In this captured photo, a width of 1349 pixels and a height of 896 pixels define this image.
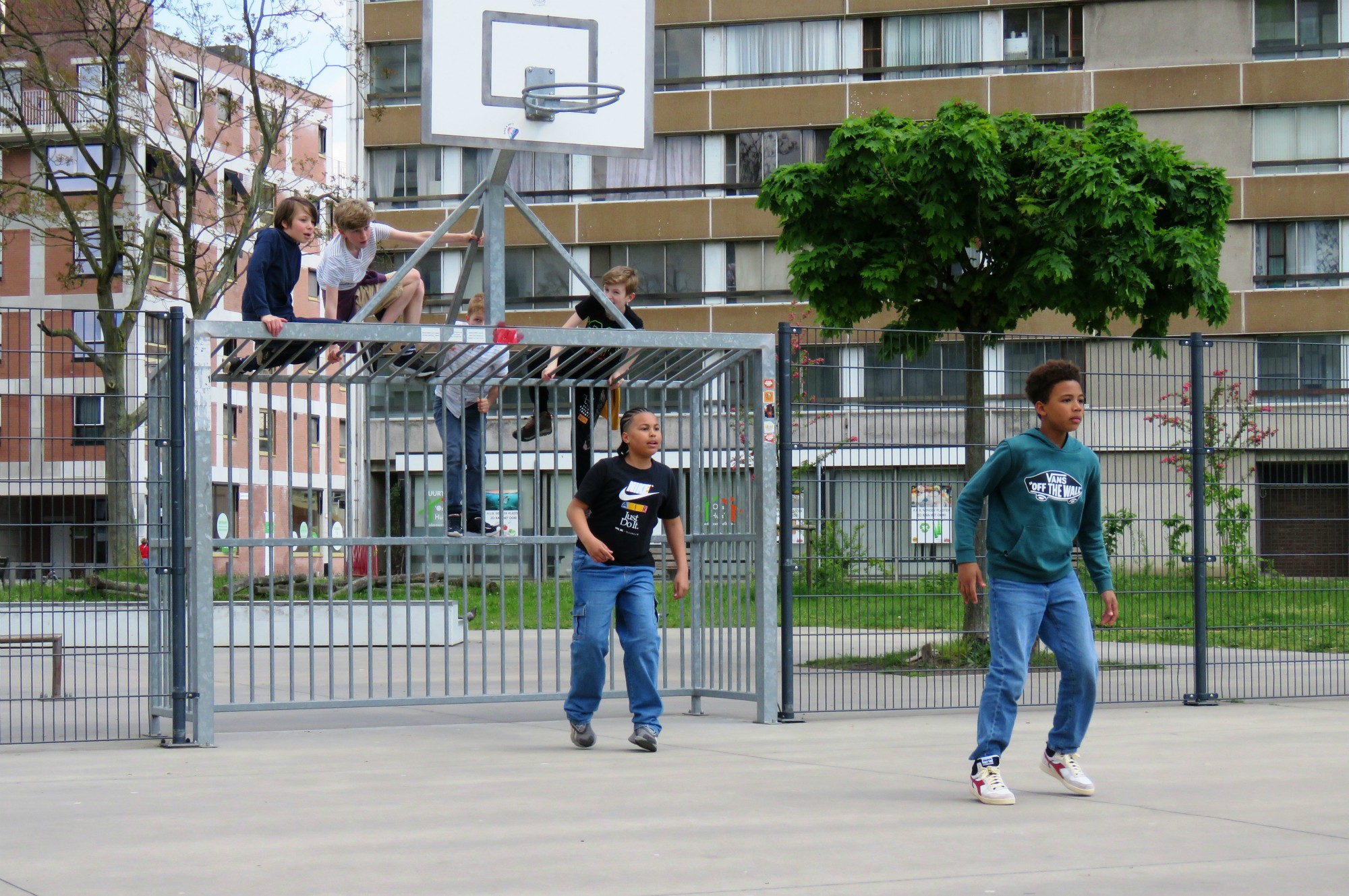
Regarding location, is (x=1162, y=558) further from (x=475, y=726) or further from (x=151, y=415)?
(x=151, y=415)

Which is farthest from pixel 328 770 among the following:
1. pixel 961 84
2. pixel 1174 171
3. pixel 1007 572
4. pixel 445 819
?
pixel 961 84

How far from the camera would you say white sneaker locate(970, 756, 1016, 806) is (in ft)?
21.6

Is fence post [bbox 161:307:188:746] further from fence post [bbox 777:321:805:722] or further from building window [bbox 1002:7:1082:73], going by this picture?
building window [bbox 1002:7:1082:73]

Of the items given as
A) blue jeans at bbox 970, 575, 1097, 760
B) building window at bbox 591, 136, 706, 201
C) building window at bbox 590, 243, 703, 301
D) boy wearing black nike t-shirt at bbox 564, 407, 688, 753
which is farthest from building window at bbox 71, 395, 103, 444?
building window at bbox 591, 136, 706, 201

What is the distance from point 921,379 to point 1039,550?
3.46 m

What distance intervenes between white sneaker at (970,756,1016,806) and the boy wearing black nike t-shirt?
2279 mm

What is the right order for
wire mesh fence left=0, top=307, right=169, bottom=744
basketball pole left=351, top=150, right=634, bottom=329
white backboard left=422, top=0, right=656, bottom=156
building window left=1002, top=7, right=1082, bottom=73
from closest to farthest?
1. wire mesh fence left=0, top=307, right=169, bottom=744
2. basketball pole left=351, top=150, right=634, bottom=329
3. white backboard left=422, top=0, right=656, bottom=156
4. building window left=1002, top=7, right=1082, bottom=73

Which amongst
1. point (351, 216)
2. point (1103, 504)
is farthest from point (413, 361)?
point (1103, 504)

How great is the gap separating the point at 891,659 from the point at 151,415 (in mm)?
5449

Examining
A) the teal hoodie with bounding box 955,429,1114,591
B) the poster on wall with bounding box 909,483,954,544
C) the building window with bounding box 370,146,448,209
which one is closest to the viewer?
the teal hoodie with bounding box 955,429,1114,591

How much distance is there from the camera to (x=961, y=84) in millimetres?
37438

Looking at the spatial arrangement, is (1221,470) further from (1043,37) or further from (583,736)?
(1043,37)

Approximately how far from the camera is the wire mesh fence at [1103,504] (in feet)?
32.7

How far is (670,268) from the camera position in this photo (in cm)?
3894
